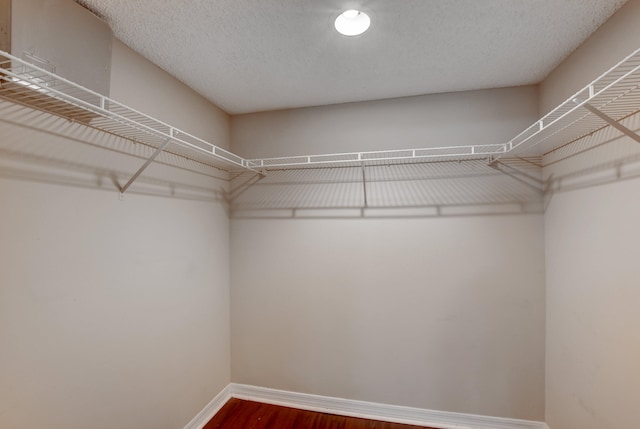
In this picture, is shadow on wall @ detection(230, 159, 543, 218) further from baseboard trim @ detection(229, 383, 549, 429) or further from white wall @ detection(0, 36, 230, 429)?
baseboard trim @ detection(229, 383, 549, 429)

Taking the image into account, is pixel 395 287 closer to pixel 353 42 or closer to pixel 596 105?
pixel 596 105

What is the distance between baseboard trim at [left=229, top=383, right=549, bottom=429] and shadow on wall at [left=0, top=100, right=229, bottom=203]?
1.68 metres

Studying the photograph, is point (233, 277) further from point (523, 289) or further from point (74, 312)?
point (523, 289)

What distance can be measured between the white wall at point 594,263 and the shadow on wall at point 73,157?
7.58ft

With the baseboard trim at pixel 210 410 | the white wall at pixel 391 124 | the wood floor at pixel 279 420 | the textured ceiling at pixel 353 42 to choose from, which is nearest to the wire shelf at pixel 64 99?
the textured ceiling at pixel 353 42

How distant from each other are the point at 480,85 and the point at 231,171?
196 cm

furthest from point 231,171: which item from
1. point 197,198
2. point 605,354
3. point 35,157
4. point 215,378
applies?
point 605,354

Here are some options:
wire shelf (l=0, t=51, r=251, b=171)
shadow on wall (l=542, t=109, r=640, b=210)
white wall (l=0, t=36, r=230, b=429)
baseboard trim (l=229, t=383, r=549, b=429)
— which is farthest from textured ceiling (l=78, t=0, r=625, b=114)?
baseboard trim (l=229, t=383, r=549, b=429)

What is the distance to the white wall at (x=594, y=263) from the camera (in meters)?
1.11

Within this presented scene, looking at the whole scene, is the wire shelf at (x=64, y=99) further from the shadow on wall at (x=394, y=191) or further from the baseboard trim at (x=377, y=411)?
the baseboard trim at (x=377, y=411)

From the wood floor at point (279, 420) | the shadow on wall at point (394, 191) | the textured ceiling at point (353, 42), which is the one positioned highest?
the textured ceiling at point (353, 42)

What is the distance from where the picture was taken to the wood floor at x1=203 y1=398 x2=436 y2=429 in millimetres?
1834

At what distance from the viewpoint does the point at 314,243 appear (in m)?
2.07

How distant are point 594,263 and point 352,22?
1.67m
